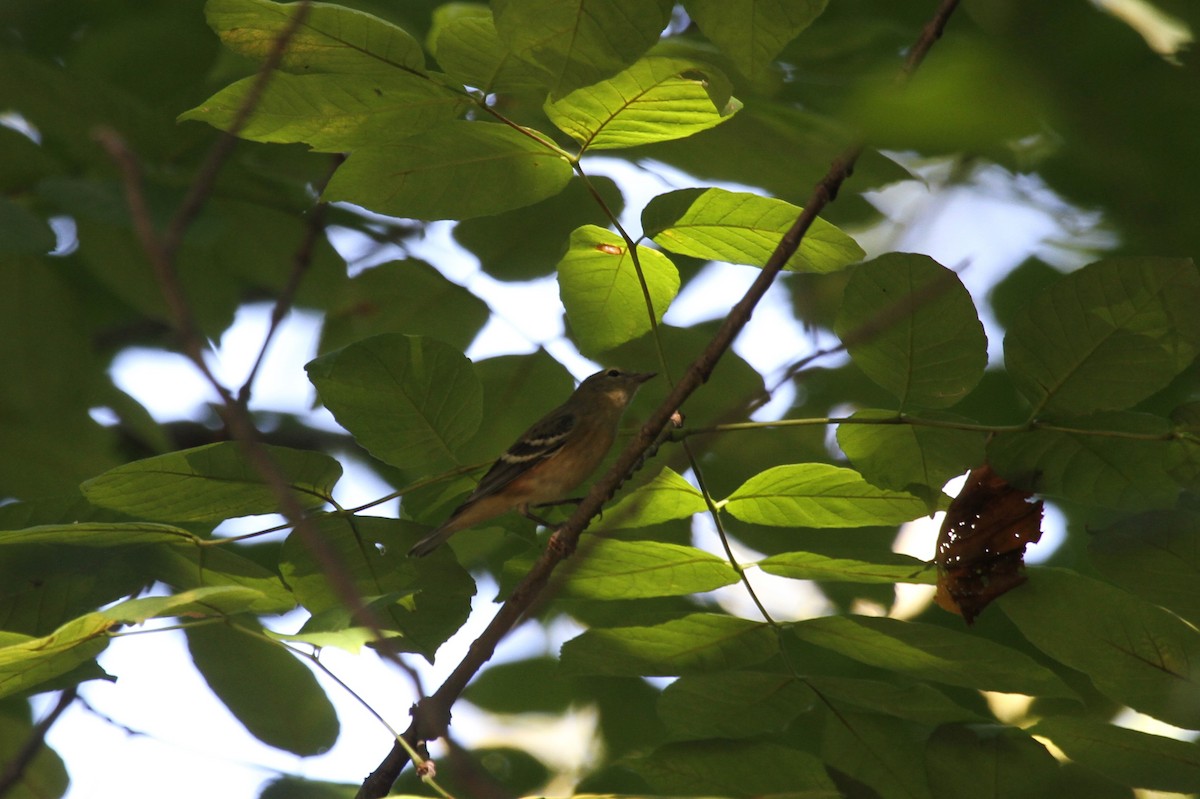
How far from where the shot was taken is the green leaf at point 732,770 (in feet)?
8.47

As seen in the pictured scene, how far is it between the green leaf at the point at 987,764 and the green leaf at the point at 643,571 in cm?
64

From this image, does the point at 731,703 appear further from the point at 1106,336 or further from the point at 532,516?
the point at 1106,336

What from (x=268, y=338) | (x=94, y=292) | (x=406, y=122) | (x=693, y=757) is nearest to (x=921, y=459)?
(x=693, y=757)

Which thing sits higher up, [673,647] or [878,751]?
[673,647]

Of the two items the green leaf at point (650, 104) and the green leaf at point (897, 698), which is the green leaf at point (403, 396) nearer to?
the green leaf at point (650, 104)

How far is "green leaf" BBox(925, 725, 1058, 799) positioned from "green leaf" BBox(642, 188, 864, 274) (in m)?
1.18

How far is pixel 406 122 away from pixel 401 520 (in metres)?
1.07

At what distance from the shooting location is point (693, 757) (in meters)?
2.66

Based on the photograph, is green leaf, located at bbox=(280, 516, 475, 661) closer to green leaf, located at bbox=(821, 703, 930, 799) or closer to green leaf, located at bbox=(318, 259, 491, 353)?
green leaf, located at bbox=(821, 703, 930, 799)

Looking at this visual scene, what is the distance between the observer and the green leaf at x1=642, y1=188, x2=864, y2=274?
9.11 feet

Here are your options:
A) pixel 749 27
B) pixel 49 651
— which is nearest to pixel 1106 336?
pixel 749 27

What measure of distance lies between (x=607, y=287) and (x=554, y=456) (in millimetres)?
1423

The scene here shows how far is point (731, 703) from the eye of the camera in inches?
106

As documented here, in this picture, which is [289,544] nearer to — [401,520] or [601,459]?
[401,520]
